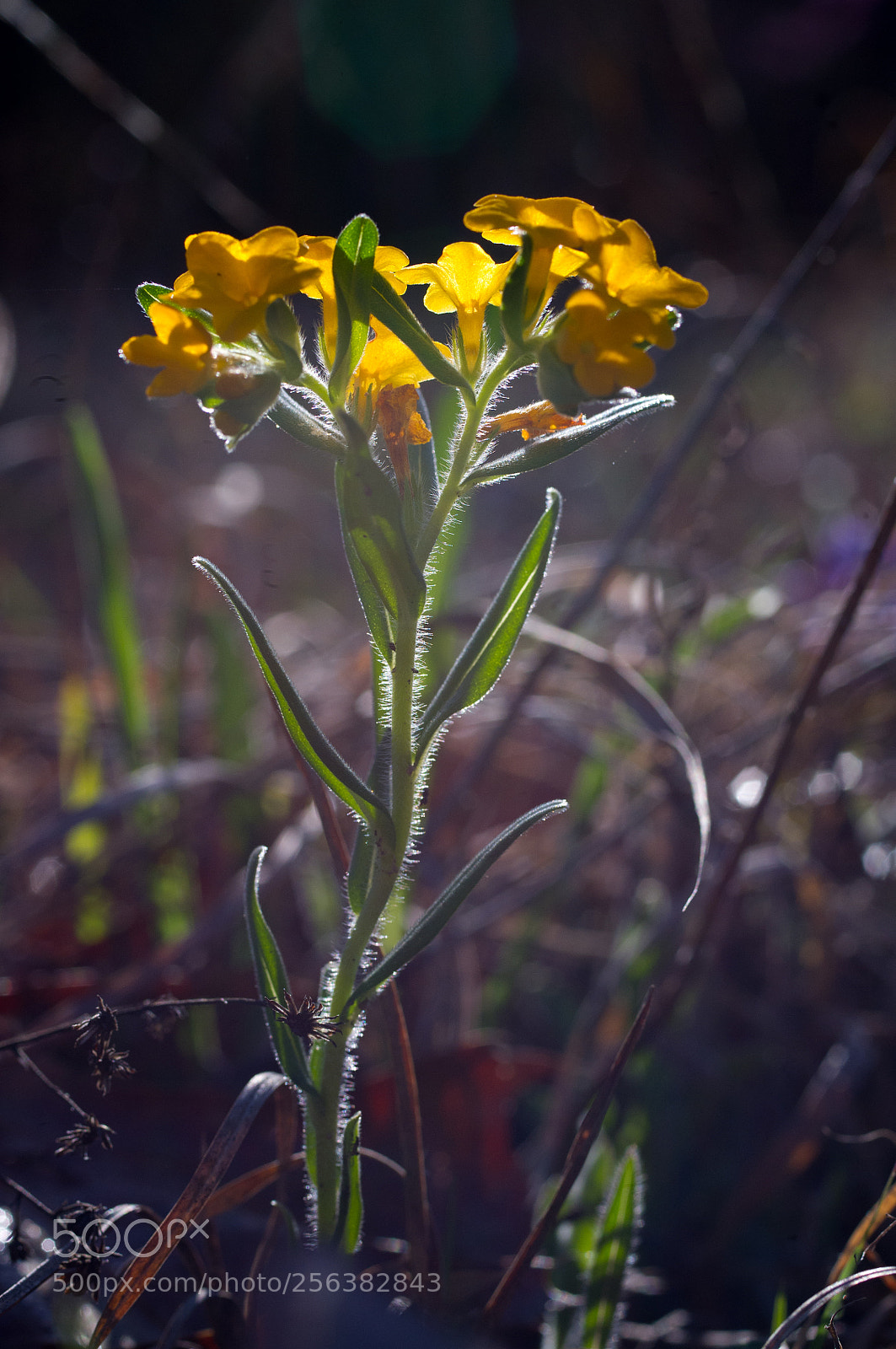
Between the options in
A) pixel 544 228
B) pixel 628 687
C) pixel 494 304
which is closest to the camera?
pixel 544 228

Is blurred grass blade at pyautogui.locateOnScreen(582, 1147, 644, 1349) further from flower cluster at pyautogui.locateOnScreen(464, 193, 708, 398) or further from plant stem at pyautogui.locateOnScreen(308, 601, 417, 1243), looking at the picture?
flower cluster at pyautogui.locateOnScreen(464, 193, 708, 398)

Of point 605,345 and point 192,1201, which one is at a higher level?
point 605,345

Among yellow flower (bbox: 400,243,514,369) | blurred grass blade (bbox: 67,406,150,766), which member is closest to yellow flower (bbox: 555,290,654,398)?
yellow flower (bbox: 400,243,514,369)

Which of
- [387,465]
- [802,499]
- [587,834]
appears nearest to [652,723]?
[587,834]

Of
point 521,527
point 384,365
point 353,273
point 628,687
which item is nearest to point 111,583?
point 628,687

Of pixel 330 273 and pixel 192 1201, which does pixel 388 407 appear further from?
pixel 192 1201

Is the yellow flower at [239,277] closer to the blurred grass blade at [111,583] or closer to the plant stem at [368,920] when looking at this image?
the plant stem at [368,920]
